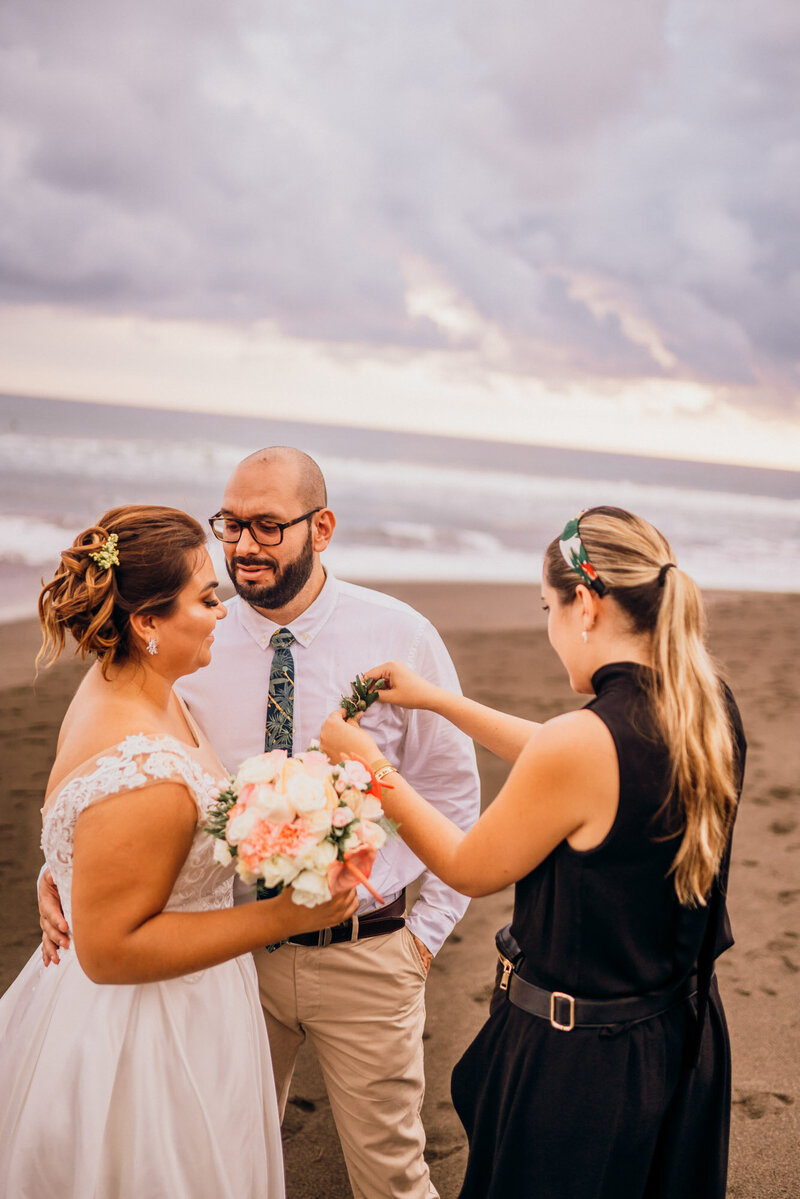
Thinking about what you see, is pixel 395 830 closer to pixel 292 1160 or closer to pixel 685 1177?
pixel 685 1177

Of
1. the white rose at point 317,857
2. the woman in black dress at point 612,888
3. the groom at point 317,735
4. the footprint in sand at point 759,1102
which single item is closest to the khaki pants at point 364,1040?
the groom at point 317,735

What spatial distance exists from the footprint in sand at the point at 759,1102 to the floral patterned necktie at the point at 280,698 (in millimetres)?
3071

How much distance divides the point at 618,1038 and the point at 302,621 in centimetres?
177

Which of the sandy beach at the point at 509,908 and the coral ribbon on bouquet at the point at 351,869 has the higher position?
the coral ribbon on bouquet at the point at 351,869

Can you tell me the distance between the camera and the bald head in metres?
3.18

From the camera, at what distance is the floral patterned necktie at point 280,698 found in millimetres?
3094

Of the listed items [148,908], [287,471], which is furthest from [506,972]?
[287,471]

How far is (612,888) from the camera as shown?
2.04 m

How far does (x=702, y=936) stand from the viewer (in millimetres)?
2176

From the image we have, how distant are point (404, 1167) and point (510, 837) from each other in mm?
1677

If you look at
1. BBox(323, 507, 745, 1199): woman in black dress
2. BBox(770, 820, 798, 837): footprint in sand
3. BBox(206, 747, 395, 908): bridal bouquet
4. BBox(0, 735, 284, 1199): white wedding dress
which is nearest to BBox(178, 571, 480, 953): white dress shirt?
BBox(0, 735, 284, 1199): white wedding dress

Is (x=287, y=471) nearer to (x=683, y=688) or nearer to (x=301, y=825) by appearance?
(x=301, y=825)

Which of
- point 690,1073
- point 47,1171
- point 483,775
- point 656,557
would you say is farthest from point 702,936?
point 483,775

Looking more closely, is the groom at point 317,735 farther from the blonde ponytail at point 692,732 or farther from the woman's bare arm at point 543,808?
the blonde ponytail at point 692,732
